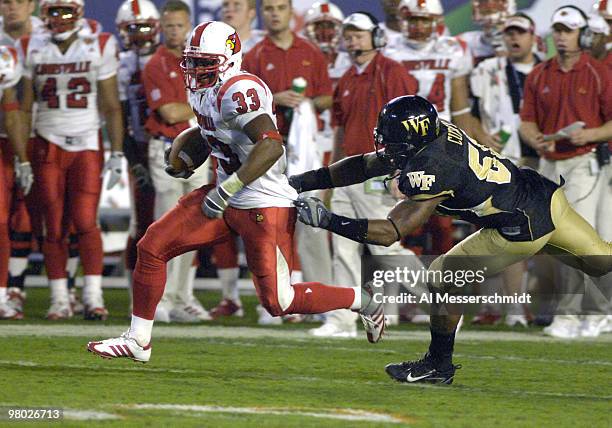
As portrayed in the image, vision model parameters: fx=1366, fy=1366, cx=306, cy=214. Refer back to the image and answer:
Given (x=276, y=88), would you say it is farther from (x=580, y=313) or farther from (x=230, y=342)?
(x=580, y=313)

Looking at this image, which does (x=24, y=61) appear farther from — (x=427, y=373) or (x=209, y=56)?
(x=427, y=373)

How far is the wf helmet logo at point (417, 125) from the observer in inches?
209

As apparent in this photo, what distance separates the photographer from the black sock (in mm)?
5637

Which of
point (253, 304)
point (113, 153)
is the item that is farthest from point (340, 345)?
point (253, 304)

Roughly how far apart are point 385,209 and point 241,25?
180 centimetres

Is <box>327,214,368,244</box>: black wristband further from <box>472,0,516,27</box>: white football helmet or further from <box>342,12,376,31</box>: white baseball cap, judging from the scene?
<box>472,0,516,27</box>: white football helmet

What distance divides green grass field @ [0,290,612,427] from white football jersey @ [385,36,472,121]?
4.73ft

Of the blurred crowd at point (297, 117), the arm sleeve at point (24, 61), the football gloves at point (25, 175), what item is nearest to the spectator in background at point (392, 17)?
the blurred crowd at point (297, 117)

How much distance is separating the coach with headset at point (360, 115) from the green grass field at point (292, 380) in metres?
0.37

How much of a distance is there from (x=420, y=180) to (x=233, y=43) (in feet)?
3.76

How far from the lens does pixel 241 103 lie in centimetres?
564

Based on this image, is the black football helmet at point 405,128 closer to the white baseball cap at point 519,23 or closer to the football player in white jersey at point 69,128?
the white baseball cap at point 519,23

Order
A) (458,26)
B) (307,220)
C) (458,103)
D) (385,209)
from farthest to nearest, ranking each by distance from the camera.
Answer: (458,26), (458,103), (385,209), (307,220)

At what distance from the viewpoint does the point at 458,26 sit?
34.9 feet
